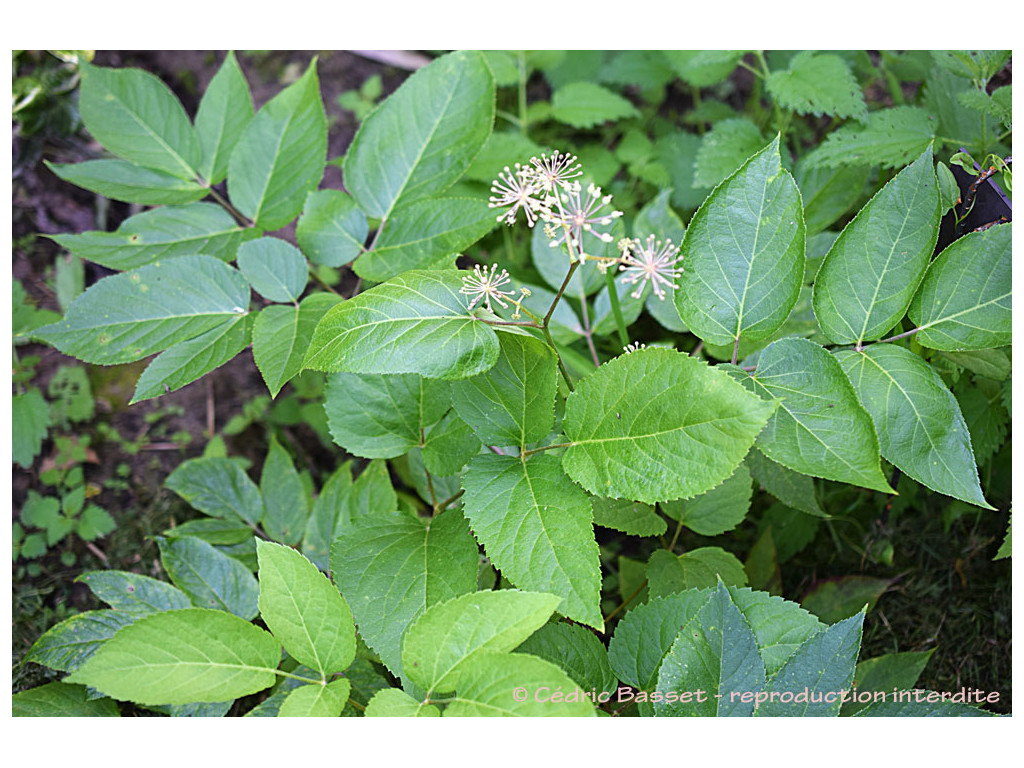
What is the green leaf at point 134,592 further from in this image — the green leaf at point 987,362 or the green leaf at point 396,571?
the green leaf at point 987,362

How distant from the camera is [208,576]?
1390mm

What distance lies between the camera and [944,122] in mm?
1446

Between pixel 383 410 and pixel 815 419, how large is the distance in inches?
28.0

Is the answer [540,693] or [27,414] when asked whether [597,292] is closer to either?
[540,693]

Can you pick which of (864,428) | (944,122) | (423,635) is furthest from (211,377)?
(944,122)

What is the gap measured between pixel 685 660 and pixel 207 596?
0.93 meters

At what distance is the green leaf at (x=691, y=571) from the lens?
4.08 ft

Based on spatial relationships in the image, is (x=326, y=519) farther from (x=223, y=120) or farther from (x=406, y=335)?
(x=223, y=120)

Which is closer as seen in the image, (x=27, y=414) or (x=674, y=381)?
(x=674, y=381)

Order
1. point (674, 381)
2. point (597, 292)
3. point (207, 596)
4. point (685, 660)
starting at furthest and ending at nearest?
point (597, 292), point (207, 596), point (685, 660), point (674, 381)

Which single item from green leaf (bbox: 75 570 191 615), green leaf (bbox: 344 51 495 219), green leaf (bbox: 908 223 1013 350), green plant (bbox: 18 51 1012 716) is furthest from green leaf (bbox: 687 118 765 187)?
green leaf (bbox: 75 570 191 615)

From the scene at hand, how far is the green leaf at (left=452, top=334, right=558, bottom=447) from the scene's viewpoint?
1.01 m

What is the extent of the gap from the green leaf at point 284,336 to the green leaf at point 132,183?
0.42 meters

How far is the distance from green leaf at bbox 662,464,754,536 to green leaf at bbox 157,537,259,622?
0.84 metres
